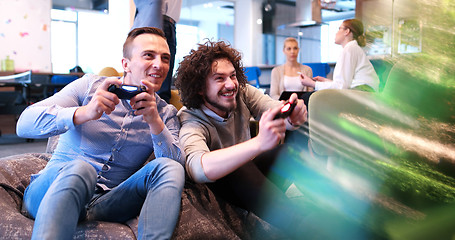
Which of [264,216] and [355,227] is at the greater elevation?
[355,227]

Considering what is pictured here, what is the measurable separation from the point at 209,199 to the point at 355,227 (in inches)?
24.4

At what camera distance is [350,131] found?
0.81 meters

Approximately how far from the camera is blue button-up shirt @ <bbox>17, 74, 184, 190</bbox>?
4.19 feet

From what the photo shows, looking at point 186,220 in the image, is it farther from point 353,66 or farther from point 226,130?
point 353,66

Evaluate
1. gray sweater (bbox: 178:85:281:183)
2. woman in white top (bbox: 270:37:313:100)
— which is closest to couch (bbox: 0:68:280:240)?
gray sweater (bbox: 178:85:281:183)

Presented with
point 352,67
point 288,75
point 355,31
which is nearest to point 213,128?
point 352,67

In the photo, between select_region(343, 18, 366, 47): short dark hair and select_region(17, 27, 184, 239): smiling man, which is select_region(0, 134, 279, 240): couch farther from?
select_region(343, 18, 366, 47): short dark hair

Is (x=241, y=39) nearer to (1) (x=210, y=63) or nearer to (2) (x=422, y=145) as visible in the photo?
(1) (x=210, y=63)

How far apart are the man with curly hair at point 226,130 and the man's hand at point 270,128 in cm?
5

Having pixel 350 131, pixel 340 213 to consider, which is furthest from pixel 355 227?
pixel 350 131

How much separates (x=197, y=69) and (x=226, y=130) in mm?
244

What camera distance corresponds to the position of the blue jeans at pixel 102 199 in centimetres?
100

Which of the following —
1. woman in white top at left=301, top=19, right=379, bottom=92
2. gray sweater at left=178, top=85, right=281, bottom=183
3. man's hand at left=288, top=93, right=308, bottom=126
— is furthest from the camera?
woman in white top at left=301, top=19, right=379, bottom=92

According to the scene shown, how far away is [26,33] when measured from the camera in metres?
6.90
